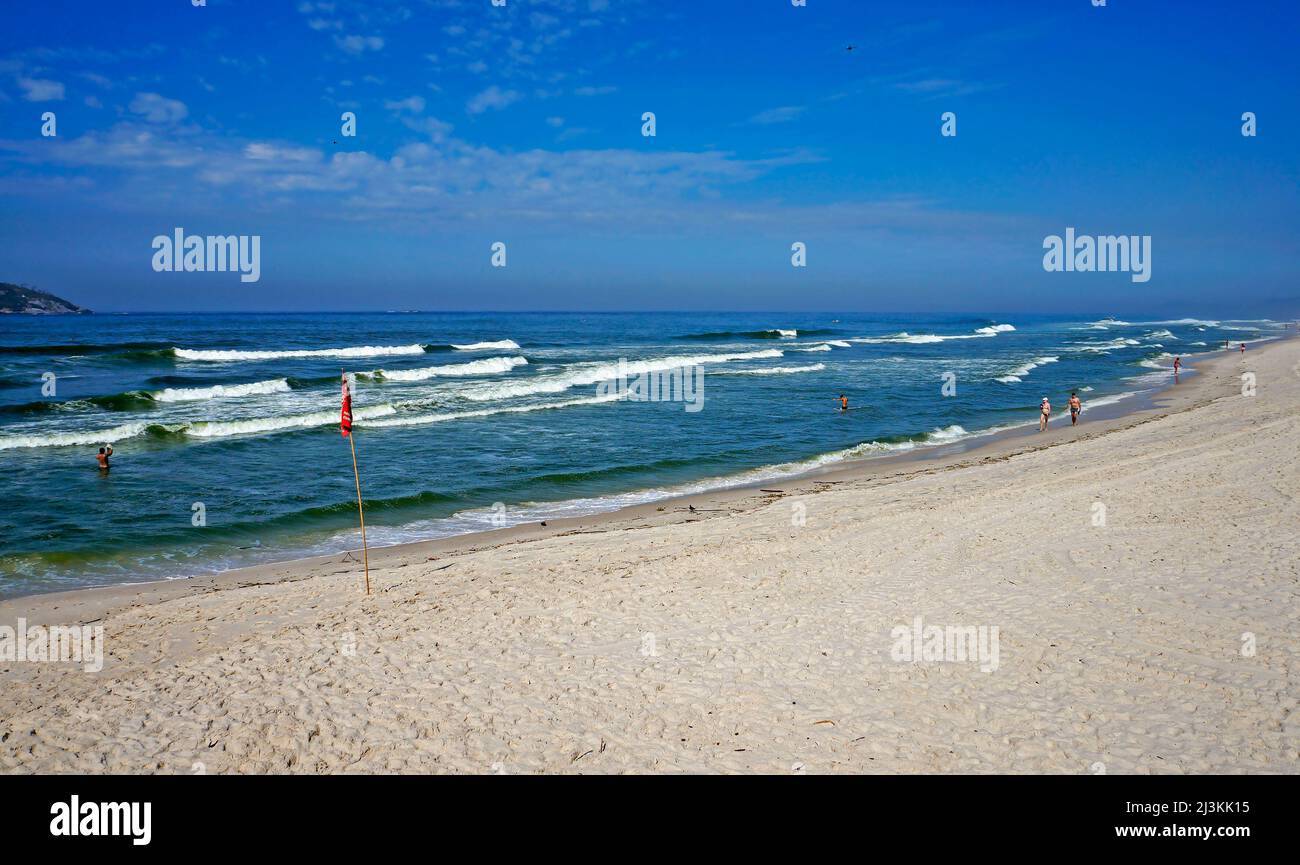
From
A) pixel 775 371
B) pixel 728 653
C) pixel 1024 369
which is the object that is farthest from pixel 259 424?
pixel 1024 369

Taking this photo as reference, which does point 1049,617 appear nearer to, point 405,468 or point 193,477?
point 405,468

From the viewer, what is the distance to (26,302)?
110 meters

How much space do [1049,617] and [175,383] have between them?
132ft

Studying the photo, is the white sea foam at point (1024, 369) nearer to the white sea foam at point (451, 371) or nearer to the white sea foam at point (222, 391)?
the white sea foam at point (451, 371)

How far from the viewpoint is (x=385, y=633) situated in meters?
9.43

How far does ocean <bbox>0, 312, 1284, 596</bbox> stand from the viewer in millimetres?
15328

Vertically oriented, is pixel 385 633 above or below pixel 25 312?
below

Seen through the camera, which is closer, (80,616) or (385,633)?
(385,633)

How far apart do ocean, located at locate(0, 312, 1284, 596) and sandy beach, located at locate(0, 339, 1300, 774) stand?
101 inches

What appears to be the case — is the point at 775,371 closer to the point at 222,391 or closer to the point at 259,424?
the point at 222,391

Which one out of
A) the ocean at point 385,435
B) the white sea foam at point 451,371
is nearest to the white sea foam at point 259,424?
the ocean at point 385,435

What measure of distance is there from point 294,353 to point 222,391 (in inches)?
807
